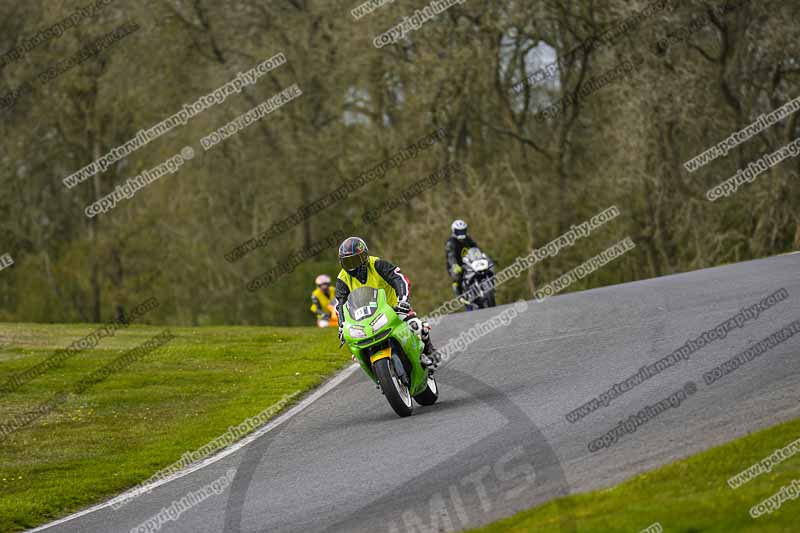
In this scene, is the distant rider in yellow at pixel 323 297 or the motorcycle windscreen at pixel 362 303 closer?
the motorcycle windscreen at pixel 362 303

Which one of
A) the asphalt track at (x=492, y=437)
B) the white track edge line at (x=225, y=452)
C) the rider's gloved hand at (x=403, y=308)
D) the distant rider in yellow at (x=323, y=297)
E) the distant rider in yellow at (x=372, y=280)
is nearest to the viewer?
the asphalt track at (x=492, y=437)

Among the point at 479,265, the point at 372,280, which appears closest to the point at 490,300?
the point at 479,265

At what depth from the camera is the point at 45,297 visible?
48656 mm

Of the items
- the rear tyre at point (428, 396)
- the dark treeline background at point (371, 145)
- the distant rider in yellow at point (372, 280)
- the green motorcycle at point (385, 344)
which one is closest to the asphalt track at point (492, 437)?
the rear tyre at point (428, 396)

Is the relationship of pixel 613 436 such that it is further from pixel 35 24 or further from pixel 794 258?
pixel 35 24

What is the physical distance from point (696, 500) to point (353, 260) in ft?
19.2

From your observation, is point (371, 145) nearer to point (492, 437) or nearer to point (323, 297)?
point (323, 297)

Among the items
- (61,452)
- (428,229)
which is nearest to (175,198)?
(428,229)

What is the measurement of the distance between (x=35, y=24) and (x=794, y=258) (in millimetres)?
34940

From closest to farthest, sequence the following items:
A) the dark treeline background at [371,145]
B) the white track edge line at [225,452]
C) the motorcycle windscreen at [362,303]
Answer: the white track edge line at [225,452] < the motorcycle windscreen at [362,303] < the dark treeline background at [371,145]

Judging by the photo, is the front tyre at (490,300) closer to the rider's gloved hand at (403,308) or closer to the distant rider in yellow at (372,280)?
the distant rider in yellow at (372,280)

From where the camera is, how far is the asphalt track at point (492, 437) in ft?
30.7

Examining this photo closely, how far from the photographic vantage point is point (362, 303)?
12547mm

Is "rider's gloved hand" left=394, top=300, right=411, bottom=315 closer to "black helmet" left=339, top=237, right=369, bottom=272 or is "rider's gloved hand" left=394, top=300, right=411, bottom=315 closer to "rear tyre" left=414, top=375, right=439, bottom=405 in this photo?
"black helmet" left=339, top=237, right=369, bottom=272
